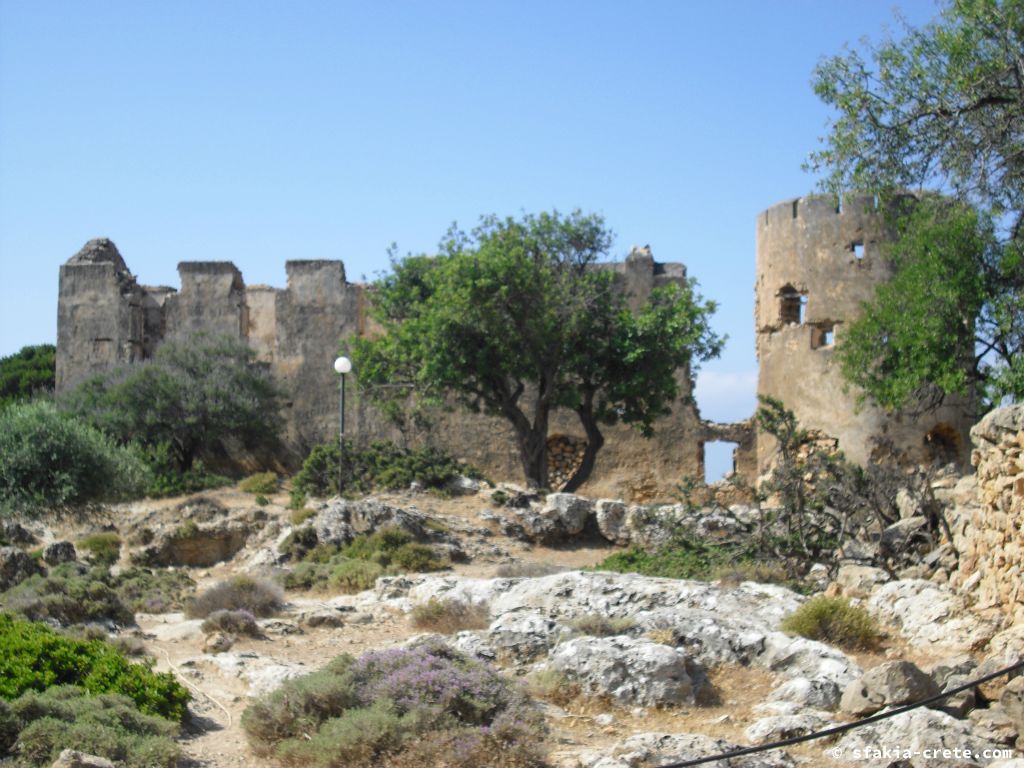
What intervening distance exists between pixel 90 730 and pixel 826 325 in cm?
1740

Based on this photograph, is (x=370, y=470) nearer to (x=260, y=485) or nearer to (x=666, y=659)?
(x=260, y=485)

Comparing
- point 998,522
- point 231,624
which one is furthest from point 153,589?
point 998,522

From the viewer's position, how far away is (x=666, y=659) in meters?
9.88

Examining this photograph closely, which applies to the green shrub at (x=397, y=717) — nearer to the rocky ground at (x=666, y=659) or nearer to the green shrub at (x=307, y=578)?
the rocky ground at (x=666, y=659)

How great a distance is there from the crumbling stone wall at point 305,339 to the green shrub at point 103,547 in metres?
9.32

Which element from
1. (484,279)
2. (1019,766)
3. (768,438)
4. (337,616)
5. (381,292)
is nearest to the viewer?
(1019,766)

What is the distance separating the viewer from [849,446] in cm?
2202

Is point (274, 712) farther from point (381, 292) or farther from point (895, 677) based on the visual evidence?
point (381, 292)

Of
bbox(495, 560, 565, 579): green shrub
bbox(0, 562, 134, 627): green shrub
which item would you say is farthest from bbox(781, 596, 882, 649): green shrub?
bbox(0, 562, 134, 627): green shrub

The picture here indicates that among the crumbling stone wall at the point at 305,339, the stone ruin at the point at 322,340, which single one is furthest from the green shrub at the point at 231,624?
the crumbling stone wall at the point at 305,339

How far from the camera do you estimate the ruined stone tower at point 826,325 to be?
21.9 meters

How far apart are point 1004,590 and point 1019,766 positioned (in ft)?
10.1

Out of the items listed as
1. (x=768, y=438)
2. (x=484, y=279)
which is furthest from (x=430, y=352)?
(x=768, y=438)

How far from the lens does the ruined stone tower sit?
21.9 metres
